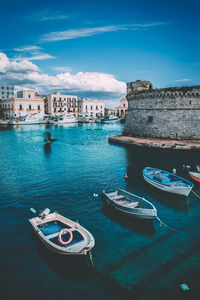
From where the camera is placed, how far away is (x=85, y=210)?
44.1ft

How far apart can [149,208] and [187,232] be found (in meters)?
2.26

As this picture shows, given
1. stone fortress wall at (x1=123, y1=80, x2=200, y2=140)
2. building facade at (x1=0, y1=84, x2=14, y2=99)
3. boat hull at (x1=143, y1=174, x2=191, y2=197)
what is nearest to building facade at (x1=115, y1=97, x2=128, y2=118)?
building facade at (x1=0, y1=84, x2=14, y2=99)

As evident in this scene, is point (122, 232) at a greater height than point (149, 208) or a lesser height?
lesser

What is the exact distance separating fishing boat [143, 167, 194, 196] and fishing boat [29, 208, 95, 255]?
323 inches

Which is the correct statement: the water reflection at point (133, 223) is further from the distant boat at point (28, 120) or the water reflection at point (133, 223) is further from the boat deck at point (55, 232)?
the distant boat at point (28, 120)

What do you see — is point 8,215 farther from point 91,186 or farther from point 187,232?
point 187,232

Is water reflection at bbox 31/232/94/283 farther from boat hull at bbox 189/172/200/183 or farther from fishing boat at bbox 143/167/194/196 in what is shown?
boat hull at bbox 189/172/200/183

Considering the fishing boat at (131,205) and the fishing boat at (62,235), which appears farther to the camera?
the fishing boat at (131,205)

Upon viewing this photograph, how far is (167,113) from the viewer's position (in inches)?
1389

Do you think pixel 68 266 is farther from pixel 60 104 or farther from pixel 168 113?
pixel 60 104

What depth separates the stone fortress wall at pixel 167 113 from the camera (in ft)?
108

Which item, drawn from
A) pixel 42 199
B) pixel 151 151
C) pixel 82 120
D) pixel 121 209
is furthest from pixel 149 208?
pixel 82 120

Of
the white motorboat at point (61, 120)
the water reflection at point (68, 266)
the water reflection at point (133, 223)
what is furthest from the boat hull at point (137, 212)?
the white motorboat at point (61, 120)

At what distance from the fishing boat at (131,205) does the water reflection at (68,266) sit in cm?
406
